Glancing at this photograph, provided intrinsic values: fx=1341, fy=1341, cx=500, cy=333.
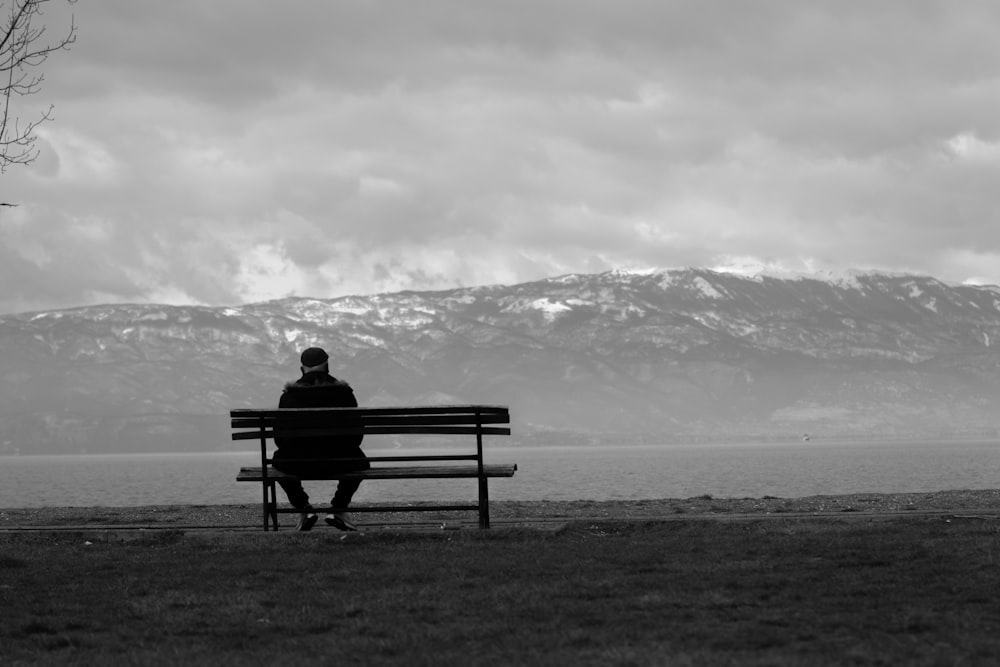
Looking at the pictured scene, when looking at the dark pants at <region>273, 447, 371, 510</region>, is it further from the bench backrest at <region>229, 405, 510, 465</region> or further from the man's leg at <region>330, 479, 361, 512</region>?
the bench backrest at <region>229, 405, 510, 465</region>

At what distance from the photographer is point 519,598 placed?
10.5 meters

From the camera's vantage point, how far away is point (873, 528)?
14961mm

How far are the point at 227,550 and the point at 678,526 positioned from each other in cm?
519

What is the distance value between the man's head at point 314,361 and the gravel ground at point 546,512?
8.61ft

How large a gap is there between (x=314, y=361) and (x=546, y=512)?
5571 mm

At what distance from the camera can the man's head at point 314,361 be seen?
16.7 meters

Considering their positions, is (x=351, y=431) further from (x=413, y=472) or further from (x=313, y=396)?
(x=313, y=396)

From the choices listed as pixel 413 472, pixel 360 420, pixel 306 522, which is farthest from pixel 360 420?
pixel 306 522

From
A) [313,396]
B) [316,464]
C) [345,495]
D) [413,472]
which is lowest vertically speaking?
[345,495]

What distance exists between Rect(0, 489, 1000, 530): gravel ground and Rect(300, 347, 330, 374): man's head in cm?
263

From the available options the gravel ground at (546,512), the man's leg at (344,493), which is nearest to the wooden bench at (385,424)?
the man's leg at (344,493)

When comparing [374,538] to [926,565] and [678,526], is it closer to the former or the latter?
[678,526]

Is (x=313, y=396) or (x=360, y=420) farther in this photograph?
(x=313, y=396)

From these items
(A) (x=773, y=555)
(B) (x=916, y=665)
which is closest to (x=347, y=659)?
(B) (x=916, y=665)
